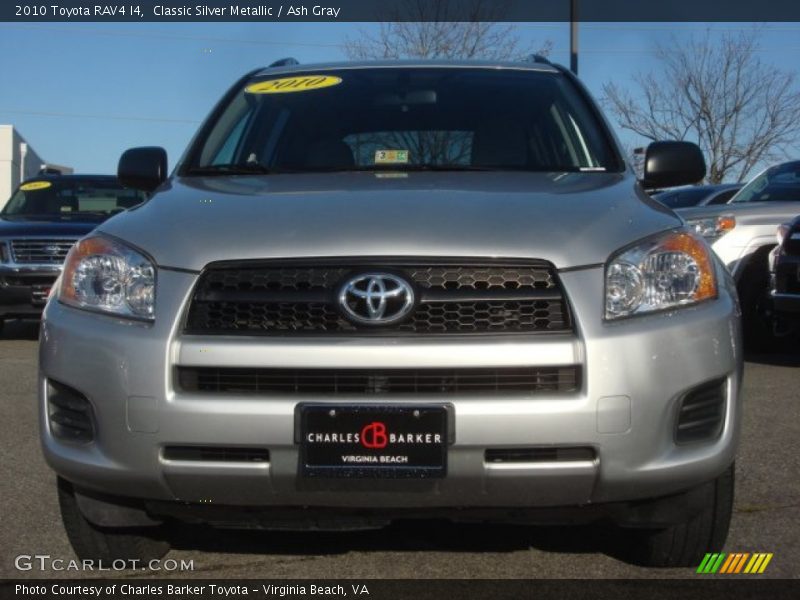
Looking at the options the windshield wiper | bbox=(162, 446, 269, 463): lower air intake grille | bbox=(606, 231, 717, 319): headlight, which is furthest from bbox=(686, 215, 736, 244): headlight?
bbox=(162, 446, 269, 463): lower air intake grille

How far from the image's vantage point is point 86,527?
3.64 metres

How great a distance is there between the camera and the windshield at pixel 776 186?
10133 mm

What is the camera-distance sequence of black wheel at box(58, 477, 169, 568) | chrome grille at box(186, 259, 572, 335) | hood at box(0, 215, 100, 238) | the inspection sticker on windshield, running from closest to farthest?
chrome grille at box(186, 259, 572, 335)
black wheel at box(58, 477, 169, 568)
the inspection sticker on windshield
hood at box(0, 215, 100, 238)

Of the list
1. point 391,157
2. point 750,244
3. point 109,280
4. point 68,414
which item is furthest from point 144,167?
point 750,244

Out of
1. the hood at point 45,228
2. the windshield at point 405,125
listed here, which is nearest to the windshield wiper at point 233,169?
the windshield at point 405,125

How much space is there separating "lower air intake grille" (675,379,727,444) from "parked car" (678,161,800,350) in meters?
6.36

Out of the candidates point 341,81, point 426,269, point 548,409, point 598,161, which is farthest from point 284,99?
point 548,409

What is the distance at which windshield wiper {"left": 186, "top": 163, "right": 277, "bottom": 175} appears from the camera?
4.28m

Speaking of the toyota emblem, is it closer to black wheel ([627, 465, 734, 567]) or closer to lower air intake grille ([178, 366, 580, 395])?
lower air intake grille ([178, 366, 580, 395])

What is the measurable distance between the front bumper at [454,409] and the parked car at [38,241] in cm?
806

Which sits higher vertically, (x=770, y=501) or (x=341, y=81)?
(x=341, y=81)

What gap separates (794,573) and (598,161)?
161 cm

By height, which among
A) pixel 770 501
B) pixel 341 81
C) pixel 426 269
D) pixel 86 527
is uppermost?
pixel 341 81
